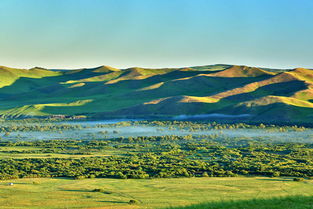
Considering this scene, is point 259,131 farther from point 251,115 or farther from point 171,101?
point 171,101

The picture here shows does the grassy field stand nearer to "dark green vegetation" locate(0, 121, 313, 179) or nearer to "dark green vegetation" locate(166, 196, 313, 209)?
"dark green vegetation" locate(0, 121, 313, 179)

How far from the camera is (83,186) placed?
4741 centimetres

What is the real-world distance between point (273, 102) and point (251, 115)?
1181 centimetres

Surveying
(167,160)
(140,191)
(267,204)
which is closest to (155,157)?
(167,160)

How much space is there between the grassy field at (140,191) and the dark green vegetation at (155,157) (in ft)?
12.6

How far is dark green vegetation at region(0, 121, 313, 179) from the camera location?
57153mm

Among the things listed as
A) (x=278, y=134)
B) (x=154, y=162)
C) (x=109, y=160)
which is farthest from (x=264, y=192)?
(x=278, y=134)

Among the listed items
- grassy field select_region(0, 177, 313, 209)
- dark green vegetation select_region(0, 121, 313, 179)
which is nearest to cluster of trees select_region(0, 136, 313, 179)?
dark green vegetation select_region(0, 121, 313, 179)

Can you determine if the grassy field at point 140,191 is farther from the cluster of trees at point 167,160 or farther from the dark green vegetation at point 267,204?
the dark green vegetation at point 267,204

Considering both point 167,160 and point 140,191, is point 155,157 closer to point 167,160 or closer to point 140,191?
point 167,160

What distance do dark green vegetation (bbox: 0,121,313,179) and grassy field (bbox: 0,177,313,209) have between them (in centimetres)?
385

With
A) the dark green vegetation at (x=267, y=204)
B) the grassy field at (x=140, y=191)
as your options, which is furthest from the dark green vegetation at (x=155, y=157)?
the dark green vegetation at (x=267, y=204)

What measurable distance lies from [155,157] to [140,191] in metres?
26.2

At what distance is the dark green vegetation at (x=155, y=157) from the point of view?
188 ft
